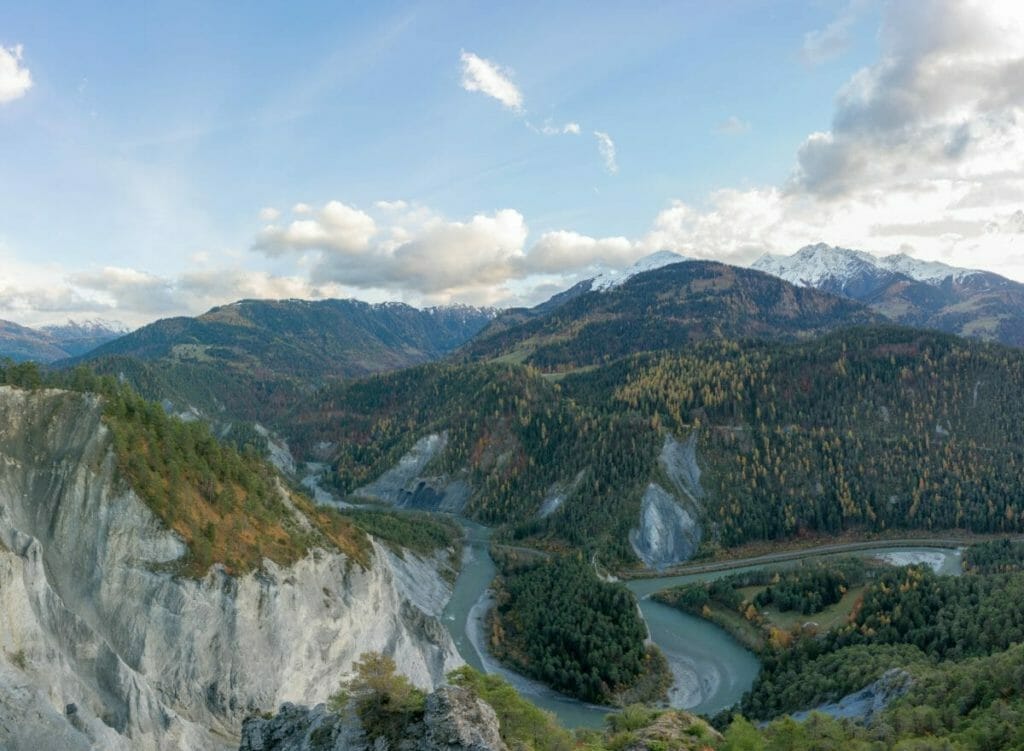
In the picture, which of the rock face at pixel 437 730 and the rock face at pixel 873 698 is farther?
the rock face at pixel 873 698

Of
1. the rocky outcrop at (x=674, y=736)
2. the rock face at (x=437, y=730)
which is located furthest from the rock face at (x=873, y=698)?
the rock face at (x=437, y=730)

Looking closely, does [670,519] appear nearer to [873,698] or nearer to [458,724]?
[873,698]

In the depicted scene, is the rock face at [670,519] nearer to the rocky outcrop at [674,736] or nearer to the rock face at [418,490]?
the rock face at [418,490]

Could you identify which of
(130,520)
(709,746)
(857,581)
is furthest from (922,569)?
(130,520)

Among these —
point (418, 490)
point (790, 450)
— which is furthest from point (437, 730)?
point (418, 490)

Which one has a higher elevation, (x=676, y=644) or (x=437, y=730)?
(x=437, y=730)
